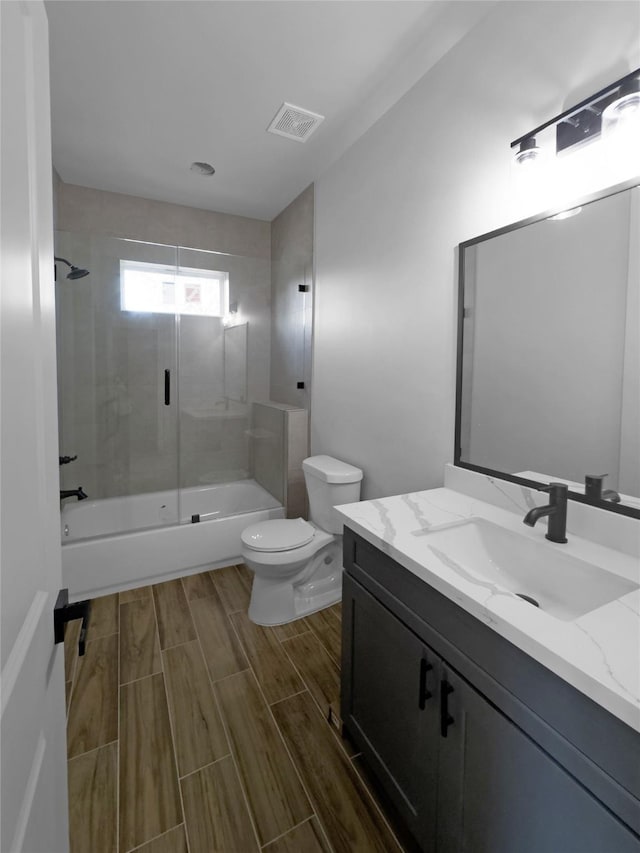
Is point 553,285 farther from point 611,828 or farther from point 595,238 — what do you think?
point 611,828

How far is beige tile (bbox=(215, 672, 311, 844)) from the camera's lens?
1206mm

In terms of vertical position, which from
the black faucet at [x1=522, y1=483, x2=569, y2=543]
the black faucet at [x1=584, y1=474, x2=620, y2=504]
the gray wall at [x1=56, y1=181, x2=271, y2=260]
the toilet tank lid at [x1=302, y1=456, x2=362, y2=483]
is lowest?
the toilet tank lid at [x1=302, y1=456, x2=362, y2=483]

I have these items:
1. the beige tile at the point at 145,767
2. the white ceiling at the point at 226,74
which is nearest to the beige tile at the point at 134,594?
the beige tile at the point at 145,767

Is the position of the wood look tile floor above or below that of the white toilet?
below

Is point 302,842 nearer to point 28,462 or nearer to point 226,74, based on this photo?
point 28,462

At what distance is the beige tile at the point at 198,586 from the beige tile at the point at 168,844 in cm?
126

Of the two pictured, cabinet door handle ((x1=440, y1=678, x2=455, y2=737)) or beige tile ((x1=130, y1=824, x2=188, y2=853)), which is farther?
beige tile ((x1=130, y1=824, x2=188, y2=853))

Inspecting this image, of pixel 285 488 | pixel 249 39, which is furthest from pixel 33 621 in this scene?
pixel 285 488

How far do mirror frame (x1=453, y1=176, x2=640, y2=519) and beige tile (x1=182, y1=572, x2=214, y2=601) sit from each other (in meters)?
1.74

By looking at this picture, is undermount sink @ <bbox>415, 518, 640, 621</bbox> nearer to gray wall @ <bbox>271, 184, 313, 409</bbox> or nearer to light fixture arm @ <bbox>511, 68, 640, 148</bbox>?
light fixture arm @ <bbox>511, 68, 640, 148</bbox>

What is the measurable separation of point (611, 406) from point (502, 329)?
46 cm

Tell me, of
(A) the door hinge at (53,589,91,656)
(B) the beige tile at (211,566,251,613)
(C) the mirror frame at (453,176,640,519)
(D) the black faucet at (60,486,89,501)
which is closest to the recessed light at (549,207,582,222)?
(C) the mirror frame at (453,176,640,519)

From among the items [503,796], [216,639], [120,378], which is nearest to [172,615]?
[216,639]

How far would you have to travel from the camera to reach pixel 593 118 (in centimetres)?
110
